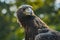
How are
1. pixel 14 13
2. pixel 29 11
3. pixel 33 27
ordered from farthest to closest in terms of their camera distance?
pixel 14 13 → pixel 29 11 → pixel 33 27

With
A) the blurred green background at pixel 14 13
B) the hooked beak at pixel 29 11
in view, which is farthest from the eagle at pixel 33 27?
the blurred green background at pixel 14 13

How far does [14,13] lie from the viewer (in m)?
21.3

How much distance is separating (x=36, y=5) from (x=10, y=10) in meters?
1.47

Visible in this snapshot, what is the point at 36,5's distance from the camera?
22047 mm

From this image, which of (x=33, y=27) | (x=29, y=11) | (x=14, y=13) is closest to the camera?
(x=33, y=27)

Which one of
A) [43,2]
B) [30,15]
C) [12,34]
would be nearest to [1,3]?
[12,34]

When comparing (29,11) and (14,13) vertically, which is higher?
(29,11)

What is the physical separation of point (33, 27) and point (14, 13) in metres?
8.35

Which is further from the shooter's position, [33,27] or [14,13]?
[14,13]

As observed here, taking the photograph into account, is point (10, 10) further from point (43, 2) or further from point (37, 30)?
point (37, 30)

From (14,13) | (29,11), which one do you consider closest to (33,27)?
(29,11)

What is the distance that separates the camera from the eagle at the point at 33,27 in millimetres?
12500

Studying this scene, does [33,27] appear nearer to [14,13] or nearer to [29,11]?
[29,11]

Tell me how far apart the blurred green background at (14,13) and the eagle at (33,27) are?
7.32 metres
